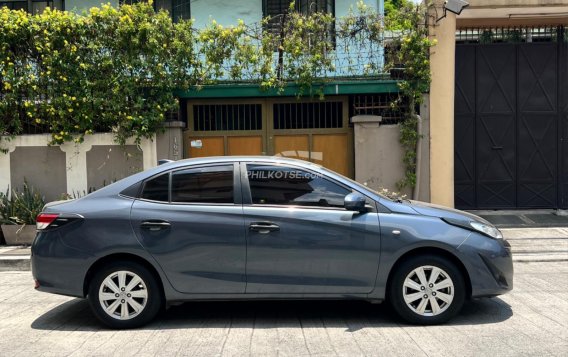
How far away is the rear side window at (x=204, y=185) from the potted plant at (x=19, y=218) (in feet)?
17.8

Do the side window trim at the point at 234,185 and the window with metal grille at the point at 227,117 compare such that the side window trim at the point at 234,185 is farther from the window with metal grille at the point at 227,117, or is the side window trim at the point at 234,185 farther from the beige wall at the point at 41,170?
the beige wall at the point at 41,170

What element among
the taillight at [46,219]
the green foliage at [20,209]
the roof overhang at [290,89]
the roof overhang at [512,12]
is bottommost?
the green foliage at [20,209]

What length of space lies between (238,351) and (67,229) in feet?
6.87

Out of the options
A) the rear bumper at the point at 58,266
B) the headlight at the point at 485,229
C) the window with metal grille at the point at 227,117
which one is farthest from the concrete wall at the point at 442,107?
the rear bumper at the point at 58,266

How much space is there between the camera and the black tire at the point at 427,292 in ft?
17.5

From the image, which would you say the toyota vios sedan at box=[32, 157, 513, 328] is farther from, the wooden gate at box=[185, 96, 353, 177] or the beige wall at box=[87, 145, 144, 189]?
the wooden gate at box=[185, 96, 353, 177]

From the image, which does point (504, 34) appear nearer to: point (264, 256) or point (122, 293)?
point (264, 256)

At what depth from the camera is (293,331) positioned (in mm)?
5344

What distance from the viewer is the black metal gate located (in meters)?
11.9

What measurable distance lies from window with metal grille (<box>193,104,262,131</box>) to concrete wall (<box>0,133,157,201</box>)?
1168mm

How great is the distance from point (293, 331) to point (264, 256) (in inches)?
31.0

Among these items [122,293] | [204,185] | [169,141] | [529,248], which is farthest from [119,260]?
[529,248]

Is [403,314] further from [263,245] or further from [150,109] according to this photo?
[150,109]

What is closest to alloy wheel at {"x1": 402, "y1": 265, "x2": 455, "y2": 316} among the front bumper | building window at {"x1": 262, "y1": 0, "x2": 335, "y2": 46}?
the front bumper
